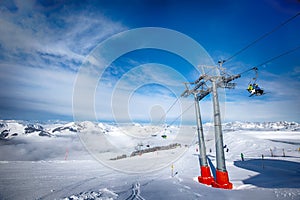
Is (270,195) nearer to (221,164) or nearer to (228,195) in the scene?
(228,195)

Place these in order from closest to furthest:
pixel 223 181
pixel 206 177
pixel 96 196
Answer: pixel 96 196 < pixel 223 181 < pixel 206 177

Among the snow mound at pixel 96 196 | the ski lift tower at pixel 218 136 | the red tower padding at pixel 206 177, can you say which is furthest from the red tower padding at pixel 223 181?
the snow mound at pixel 96 196

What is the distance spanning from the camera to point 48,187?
9.12m

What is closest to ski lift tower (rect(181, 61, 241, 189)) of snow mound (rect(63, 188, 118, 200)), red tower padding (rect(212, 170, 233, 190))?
red tower padding (rect(212, 170, 233, 190))

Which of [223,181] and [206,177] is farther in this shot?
[206,177]

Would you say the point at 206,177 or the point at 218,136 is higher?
the point at 218,136

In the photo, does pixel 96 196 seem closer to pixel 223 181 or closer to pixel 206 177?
pixel 223 181

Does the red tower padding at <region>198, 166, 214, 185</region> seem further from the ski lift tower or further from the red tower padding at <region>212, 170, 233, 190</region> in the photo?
the red tower padding at <region>212, 170, 233, 190</region>

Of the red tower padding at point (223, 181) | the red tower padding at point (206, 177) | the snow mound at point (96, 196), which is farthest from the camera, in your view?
the red tower padding at point (206, 177)

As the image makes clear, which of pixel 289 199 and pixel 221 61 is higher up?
pixel 221 61

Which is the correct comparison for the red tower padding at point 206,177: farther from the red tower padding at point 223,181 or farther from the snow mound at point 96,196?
the snow mound at point 96,196

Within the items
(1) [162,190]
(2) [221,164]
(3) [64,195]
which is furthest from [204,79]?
(3) [64,195]

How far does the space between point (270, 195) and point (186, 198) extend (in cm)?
370

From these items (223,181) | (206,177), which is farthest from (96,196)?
Answer: (206,177)
